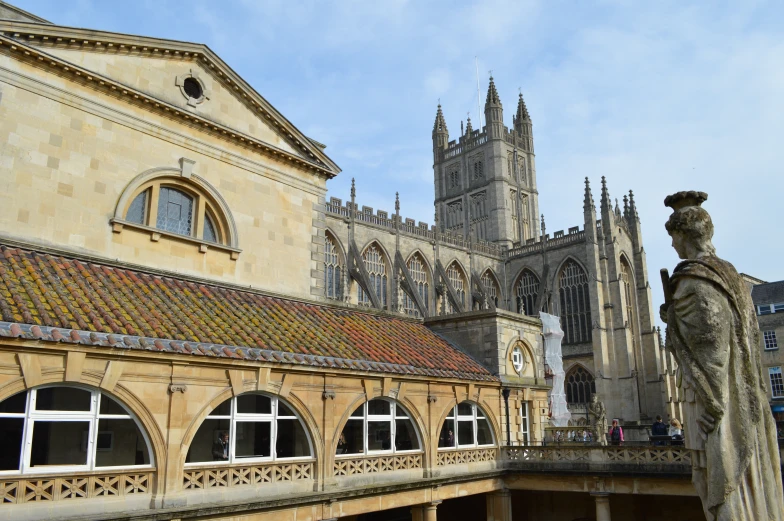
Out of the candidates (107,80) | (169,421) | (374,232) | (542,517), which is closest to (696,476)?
(169,421)

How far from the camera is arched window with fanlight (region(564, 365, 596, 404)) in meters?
51.6

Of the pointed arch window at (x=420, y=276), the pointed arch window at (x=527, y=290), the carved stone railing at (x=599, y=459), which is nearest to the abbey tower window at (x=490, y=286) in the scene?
the pointed arch window at (x=527, y=290)

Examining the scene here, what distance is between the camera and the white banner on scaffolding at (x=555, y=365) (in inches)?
1756

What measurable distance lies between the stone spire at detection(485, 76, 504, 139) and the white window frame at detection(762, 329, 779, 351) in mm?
34665

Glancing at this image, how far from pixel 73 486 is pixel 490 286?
50096 millimetres

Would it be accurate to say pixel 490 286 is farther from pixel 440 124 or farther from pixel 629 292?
pixel 440 124

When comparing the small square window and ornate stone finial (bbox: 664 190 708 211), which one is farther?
the small square window

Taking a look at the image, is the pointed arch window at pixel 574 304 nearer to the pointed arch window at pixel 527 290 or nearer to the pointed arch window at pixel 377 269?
the pointed arch window at pixel 527 290

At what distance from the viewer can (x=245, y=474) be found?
47.6 ft

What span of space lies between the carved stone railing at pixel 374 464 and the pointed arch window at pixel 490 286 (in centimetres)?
3917

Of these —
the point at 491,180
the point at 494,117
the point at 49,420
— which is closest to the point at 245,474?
the point at 49,420

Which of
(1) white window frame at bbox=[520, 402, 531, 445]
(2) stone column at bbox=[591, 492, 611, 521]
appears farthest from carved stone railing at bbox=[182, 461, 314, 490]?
(1) white window frame at bbox=[520, 402, 531, 445]

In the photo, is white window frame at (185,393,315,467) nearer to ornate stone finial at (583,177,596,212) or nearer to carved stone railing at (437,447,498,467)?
carved stone railing at (437,447,498,467)

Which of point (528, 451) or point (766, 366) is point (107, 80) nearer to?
point (528, 451)
